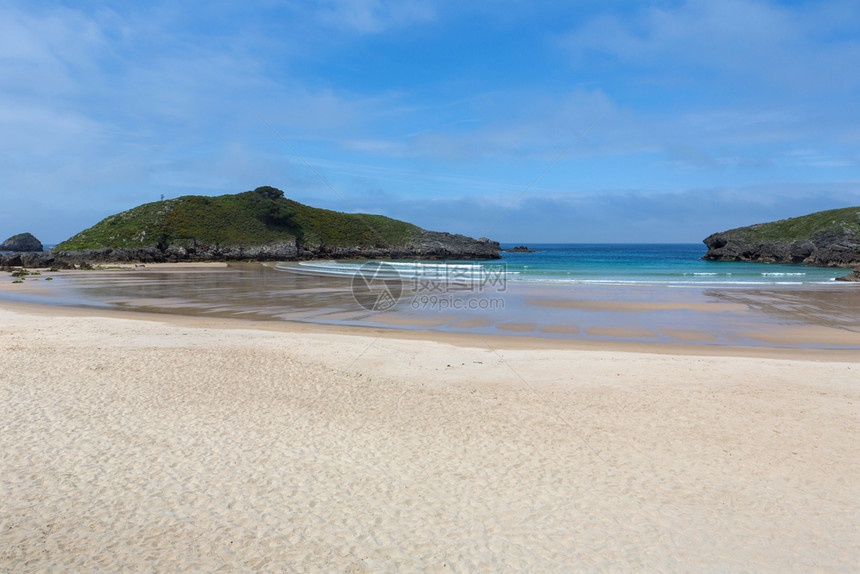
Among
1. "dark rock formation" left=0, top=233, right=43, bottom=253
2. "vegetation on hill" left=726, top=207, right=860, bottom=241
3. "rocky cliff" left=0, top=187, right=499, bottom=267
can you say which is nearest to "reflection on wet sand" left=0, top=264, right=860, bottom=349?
"rocky cliff" left=0, top=187, right=499, bottom=267

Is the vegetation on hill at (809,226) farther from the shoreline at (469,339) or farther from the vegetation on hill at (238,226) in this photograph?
the shoreline at (469,339)

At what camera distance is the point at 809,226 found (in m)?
63.1

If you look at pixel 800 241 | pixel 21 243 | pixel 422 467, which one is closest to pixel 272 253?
pixel 422 467

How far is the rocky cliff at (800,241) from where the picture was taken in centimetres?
5384

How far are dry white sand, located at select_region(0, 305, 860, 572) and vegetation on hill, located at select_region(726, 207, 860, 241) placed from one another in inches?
2438

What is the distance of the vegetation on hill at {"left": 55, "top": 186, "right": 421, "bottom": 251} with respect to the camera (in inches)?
2430

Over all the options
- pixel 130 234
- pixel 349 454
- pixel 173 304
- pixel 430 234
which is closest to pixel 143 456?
pixel 349 454

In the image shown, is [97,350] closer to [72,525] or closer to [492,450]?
[72,525]

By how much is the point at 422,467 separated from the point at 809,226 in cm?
7599

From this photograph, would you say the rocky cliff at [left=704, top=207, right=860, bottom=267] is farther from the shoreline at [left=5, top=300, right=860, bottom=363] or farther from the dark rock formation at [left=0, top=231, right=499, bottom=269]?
the shoreline at [left=5, top=300, right=860, bottom=363]

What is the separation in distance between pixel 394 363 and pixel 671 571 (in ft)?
23.3

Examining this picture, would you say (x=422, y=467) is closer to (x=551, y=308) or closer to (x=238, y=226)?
(x=551, y=308)

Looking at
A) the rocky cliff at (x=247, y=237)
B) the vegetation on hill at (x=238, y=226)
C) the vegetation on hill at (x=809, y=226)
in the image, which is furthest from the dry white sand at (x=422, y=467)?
the vegetation on hill at (x=809, y=226)

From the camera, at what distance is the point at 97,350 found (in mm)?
10578
